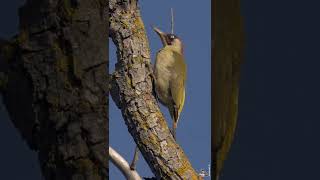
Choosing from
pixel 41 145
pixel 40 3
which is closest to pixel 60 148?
pixel 41 145

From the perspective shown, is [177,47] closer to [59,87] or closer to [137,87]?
[137,87]

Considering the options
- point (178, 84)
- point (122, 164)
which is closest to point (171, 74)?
point (178, 84)

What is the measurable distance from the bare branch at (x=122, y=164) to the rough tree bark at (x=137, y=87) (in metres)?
0.07

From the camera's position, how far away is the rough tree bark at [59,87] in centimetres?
110

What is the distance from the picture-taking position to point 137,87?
1359 millimetres

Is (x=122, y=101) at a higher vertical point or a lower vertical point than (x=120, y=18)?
lower

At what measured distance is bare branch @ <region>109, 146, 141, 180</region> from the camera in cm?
123

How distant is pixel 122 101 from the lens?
1.33m
